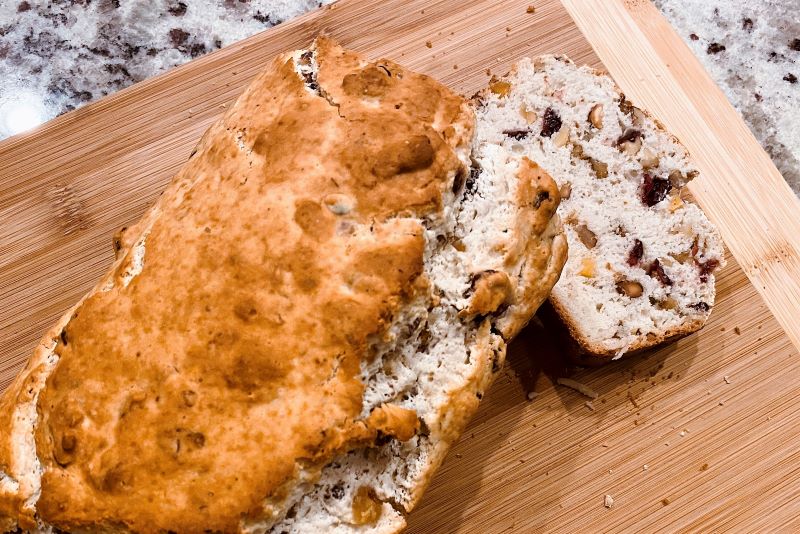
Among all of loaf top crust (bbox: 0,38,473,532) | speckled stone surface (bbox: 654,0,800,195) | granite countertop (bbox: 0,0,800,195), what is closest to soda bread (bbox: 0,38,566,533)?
loaf top crust (bbox: 0,38,473,532)

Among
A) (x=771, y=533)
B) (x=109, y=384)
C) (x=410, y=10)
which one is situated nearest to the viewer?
(x=109, y=384)

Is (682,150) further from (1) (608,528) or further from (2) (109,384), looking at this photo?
(2) (109,384)

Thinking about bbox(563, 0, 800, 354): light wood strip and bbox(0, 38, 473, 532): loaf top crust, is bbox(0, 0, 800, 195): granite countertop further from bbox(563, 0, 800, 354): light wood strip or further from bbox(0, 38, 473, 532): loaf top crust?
bbox(0, 38, 473, 532): loaf top crust

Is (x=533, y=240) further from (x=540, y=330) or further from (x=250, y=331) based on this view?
(x=250, y=331)

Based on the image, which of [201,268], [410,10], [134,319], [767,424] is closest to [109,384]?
[134,319]

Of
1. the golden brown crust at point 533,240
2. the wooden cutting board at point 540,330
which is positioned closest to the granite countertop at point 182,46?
the wooden cutting board at point 540,330

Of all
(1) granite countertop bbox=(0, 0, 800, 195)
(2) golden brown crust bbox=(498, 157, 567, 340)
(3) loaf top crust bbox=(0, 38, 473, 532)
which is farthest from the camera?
(1) granite countertop bbox=(0, 0, 800, 195)

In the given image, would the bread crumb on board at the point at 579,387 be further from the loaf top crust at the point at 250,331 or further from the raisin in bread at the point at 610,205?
the loaf top crust at the point at 250,331

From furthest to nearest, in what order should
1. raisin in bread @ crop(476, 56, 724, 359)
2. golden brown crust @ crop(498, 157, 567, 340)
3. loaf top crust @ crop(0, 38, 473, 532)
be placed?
raisin in bread @ crop(476, 56, 724, 359) < golden brown crust @ crop(498, 157, 567, 340) < loaf top crust @ crop(0, 38, 473, 532)
